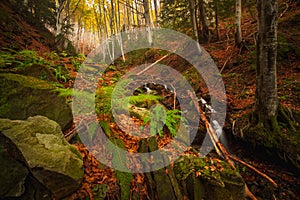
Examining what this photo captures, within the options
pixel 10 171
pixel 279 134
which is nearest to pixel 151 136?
pixel 10 171

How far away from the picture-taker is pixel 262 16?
437 cm

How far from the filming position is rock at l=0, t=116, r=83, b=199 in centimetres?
181

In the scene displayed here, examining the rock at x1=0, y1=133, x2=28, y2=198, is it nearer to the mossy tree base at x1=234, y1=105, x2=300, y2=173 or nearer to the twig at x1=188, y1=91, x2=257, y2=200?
the twig at x1=188, y1=91, x2=257, y2=200

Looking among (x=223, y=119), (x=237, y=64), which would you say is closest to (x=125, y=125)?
(x=223, y=119)

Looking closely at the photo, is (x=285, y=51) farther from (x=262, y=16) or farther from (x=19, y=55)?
(x=19, y=55)

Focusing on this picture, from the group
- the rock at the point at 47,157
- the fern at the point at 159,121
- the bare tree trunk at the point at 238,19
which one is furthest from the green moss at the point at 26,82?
the bare tree trunk at the point at 238,19

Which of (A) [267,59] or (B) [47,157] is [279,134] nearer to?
(A) [267,59]

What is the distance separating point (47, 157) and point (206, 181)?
2546 mm

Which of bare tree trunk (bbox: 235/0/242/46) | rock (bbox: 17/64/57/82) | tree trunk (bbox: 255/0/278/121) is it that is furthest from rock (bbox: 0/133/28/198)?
bare tree trunk (bbox: 235/0/242/46)

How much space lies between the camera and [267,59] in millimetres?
4426

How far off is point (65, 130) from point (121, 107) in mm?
1089

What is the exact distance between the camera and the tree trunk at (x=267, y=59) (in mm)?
4234

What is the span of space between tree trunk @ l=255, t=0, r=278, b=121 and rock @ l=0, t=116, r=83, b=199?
194 inches

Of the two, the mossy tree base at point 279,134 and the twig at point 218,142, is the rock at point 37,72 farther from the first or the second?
the mossy tree base at point 279,134
